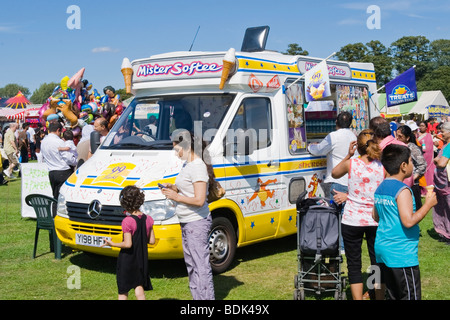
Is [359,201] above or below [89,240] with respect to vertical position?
above

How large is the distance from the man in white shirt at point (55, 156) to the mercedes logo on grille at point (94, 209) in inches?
112

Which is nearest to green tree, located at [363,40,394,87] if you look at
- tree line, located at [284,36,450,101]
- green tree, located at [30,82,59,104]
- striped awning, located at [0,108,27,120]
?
tree line, located at [284,36,450,101]

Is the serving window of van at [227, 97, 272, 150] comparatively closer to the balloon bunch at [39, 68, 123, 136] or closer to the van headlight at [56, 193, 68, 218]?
the van headlight at [56, 193, 68, 218]

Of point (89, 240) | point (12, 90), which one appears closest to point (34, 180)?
point (89, 240)

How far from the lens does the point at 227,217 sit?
7543 mm

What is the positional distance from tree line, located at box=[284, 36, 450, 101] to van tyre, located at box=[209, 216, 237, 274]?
51549 mm

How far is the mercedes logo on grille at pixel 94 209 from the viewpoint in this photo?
689 cm

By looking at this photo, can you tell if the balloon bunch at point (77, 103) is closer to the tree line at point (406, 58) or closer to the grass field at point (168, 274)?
the grass field at point (168, 274)

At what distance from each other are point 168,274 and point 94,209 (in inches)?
54.1

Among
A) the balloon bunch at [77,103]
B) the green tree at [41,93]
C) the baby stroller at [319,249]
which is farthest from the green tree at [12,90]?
the baby stroller at [319,249]

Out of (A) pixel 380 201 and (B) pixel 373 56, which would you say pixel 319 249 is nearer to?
(A) pixel 380 201

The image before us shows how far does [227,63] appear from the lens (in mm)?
7352

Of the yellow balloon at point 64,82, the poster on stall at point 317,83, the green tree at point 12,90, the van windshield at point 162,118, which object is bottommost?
the van windshield at point 162,118

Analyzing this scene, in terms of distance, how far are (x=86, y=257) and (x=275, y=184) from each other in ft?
10.0
